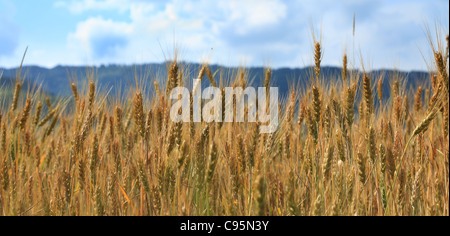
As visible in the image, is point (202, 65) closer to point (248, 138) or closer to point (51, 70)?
point (248, 138)

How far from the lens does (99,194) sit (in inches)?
82.1

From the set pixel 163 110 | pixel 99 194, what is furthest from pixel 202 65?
pixel 99 194

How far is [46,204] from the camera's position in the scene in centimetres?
216

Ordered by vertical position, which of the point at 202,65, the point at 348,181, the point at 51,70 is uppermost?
the point at 51,70

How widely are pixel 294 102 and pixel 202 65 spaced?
0.86 meters
